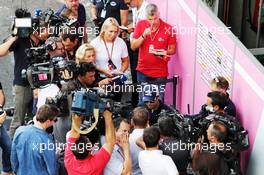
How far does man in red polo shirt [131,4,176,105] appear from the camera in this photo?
25.6 ft

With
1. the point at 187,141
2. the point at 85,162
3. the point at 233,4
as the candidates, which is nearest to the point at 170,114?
the point at 187,141

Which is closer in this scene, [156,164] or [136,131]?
[156,164]

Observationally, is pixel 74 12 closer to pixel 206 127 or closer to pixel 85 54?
pixel 85 54

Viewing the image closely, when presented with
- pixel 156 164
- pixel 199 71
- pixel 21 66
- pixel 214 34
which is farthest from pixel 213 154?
pixel 21 66

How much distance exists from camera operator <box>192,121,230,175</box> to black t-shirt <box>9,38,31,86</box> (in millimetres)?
2515

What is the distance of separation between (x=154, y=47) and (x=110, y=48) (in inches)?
22.6

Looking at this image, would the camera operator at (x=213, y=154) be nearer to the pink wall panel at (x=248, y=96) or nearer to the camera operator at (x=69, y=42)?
the pink wall panel at (x=248, y=96)

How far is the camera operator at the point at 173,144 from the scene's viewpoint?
5.55 meters

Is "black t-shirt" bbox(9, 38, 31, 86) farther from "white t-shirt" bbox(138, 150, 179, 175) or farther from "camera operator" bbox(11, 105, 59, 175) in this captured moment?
"white t-shirt" bbox(138, 150, 179, 175)

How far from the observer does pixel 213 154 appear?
16.8 ft

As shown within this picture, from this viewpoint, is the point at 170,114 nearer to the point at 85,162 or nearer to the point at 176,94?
the point at 85,162

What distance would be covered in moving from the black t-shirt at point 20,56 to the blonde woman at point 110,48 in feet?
2.76

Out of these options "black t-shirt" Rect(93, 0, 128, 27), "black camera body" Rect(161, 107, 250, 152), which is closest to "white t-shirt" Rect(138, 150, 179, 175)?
"black camera body" Rect(161, 107, 250, 152)

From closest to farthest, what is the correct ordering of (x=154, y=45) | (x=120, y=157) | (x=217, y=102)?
(x=120, y=157), (x=217, y=102), (x=154, y=45)
